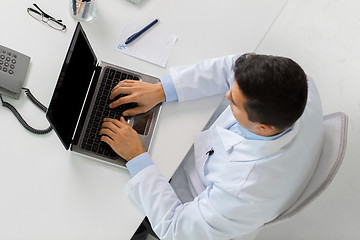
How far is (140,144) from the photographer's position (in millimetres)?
1224

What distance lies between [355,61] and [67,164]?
1751 millimetres

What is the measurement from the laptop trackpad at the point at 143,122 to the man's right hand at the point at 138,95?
0.02 m

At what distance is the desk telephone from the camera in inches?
47.6

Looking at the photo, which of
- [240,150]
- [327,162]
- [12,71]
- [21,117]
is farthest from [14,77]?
[327,162]

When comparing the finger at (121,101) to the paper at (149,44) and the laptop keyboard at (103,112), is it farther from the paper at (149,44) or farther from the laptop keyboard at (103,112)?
the paper at (149,44)

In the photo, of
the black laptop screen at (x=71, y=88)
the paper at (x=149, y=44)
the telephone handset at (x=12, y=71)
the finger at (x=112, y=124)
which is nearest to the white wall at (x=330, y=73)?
the paper at (x=149, y=44)

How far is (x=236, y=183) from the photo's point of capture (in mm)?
1077

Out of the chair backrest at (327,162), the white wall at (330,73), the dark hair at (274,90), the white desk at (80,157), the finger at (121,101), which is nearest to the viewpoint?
the dark hair at (274,90)

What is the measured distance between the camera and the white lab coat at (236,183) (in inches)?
41.6

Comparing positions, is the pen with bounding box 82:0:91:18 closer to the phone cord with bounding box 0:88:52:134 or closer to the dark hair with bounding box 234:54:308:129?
the phone cord with bounding box 0:88:52:134

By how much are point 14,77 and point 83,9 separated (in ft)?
1.09

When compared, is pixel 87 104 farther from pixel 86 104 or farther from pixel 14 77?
pixel 14 77

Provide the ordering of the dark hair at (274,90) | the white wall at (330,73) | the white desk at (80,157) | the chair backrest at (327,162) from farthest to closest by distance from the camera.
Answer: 1. the white wall at (330,73)
2. the white desk at (80,157)
3. the chair backrest at (327,162)
4. the dark hair at (274,90)

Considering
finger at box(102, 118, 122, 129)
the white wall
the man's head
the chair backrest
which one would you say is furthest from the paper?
the white wall
